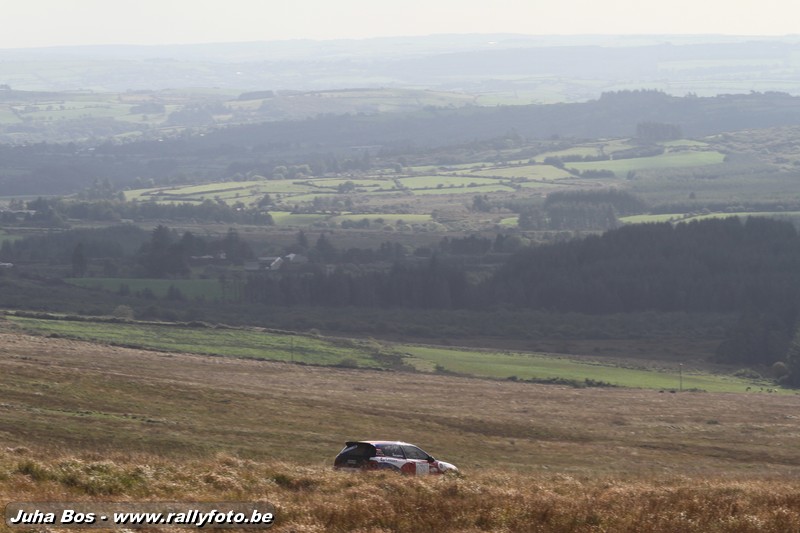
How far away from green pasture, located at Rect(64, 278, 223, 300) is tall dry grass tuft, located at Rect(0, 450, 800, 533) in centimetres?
9098

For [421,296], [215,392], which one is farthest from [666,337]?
[215,392]

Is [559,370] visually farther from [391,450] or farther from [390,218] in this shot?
[390,218]

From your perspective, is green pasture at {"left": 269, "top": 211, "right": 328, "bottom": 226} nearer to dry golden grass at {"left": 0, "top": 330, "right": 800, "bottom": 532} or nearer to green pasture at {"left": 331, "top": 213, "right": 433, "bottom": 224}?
green pasture at {"left": 331, "top": 213, "right": 433, "bottom": 224}

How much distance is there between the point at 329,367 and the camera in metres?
78.1

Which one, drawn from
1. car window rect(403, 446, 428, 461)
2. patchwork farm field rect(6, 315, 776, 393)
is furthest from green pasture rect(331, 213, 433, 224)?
Answer: car window rect(403, 446, 428, 461)

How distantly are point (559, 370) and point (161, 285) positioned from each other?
174 ft

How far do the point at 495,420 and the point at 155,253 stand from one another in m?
86.7

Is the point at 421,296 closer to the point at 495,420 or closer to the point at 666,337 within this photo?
the point at 666,337

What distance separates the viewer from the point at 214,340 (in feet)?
290

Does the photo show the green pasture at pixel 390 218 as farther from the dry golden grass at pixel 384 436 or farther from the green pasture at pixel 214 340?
the dry golden grass at pixel 384 436

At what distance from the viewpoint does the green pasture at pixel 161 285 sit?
121 metres

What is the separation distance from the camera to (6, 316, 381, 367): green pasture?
8294 centimetres

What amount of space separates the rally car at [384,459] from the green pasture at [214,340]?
49297 millimetres

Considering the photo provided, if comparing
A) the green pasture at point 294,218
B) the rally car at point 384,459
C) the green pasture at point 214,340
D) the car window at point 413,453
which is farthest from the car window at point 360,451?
the green pasture at point 294,218
